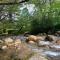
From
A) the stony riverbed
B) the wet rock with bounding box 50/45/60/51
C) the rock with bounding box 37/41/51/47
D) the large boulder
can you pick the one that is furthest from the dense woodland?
the large boulder

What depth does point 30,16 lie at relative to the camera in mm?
6590

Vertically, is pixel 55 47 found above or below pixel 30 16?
below

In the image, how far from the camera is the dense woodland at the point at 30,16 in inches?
246

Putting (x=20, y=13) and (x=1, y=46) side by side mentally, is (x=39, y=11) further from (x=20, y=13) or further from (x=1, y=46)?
(x=1, y=46)

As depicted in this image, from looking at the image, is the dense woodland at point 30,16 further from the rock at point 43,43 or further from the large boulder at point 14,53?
the large boulder at point 14,53

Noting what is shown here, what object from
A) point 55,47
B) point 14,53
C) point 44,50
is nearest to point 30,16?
point 55,47

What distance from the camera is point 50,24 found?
669 cm

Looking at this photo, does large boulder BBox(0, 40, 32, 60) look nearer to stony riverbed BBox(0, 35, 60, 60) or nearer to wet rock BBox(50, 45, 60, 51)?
stony riverbed BBox(0, 35, 60, 60)

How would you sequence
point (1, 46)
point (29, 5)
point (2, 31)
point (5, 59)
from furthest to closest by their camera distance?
point (29, 5) → point (2, 31) → point (1, 46) → point (5, 59)

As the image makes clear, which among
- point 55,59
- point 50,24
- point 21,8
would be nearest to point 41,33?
point 50,24

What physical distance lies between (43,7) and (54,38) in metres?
1.19

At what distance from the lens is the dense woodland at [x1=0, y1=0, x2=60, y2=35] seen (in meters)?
6.24

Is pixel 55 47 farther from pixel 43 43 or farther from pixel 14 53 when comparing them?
pixel 14 53

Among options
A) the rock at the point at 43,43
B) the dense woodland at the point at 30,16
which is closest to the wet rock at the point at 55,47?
the rock at the point at 43,43
